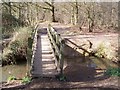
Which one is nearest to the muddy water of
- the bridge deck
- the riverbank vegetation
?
the riverbank vegetation

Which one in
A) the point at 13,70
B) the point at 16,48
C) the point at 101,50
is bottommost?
the point at 13,70

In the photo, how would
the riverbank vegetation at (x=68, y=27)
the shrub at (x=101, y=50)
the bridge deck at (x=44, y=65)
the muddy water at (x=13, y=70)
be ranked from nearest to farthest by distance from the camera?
the bridge deck at (x=44, y=65)
the muddy water at (x=13, y=70)
the riverbank vegetation at (x=68, y=27)
the shrub at (x=101, y=50)

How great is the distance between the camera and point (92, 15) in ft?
89.2

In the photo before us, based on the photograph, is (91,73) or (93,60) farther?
(93,60)

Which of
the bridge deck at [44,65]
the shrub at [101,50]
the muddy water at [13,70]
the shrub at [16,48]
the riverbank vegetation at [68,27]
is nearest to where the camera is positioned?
the bridge deck at [44,65]

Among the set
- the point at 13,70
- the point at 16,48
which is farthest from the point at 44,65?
the point at 16,48

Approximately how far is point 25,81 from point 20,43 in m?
8.10

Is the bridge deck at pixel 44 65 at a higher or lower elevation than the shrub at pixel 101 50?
higher

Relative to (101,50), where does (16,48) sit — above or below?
above

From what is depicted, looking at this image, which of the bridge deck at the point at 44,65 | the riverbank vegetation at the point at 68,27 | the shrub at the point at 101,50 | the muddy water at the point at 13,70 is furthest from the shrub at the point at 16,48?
the shrub at the point at 101,50

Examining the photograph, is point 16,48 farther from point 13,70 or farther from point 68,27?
point 68,27

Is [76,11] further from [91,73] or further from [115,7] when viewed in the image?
[91,73]

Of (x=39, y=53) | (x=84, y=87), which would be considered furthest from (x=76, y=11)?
(x=84, y=87)

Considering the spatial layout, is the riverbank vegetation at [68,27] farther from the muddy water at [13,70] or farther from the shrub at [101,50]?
the muddy water at [13,70]
